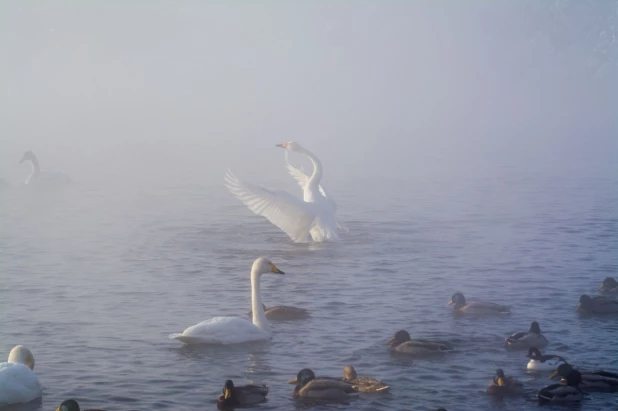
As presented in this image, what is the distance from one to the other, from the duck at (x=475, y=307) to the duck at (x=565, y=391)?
278 centimetres

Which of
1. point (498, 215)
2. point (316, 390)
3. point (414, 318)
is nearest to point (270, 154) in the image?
point (498, 215)

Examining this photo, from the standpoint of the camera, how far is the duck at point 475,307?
11.8m

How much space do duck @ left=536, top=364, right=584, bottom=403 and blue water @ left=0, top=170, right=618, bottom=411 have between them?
0.38ft

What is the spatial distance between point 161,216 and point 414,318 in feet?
33.4

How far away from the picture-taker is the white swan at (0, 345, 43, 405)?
29.1 feet

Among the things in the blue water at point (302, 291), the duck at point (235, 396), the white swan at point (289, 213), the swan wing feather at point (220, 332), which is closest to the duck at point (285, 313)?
the blue water at point (302, 291)

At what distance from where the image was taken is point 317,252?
654 inches

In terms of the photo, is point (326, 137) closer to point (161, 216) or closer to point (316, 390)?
point (161, 216)

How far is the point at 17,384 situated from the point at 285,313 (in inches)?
142

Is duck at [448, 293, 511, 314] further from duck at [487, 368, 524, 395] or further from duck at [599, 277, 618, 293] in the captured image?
duck at [487, 368, 524, 395]

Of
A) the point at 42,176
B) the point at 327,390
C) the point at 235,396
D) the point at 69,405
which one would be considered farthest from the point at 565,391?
the point at 42,176

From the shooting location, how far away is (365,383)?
9.24 metres

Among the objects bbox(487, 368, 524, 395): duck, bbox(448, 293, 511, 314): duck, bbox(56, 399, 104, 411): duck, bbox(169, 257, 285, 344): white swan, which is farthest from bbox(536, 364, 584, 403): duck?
bbox(56, 399, 104, 411): duck

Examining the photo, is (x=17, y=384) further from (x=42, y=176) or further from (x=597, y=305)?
(x=42, y=176)
